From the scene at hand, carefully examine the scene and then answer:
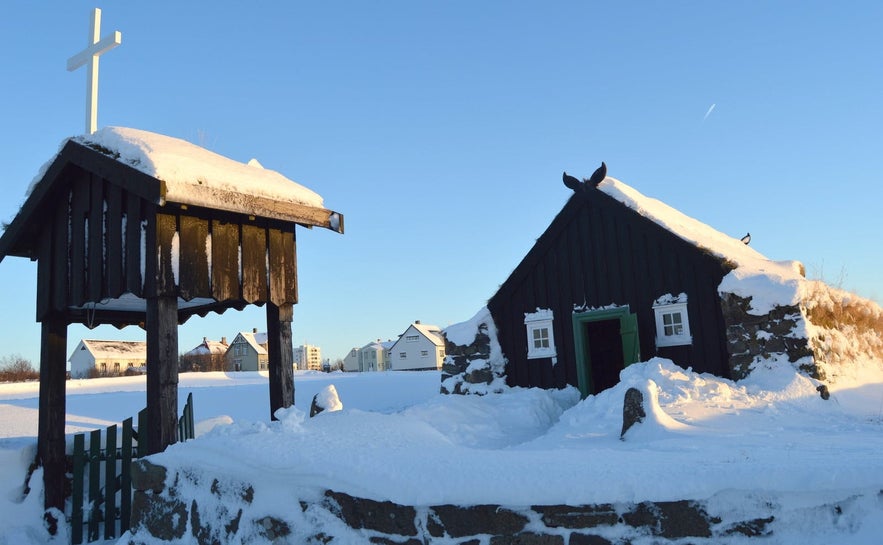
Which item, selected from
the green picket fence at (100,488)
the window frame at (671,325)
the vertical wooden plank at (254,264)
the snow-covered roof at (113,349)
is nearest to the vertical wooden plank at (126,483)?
the green picket fence at (100,488)

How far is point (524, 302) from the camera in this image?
1373 cm

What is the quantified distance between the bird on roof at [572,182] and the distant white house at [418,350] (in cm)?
4787

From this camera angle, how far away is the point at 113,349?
6188cm

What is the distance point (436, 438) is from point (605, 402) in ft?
15.5

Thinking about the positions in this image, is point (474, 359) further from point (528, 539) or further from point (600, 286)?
point (528, 539)

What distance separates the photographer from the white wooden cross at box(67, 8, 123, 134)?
8156 mm

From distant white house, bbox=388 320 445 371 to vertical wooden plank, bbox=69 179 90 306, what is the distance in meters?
53.4

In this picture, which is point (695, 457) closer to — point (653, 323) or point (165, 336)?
point (165, 336)

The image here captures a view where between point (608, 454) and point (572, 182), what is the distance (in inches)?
376

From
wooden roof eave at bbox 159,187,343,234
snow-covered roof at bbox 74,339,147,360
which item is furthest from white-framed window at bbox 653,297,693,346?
snow-covered roof at bbox 74,339,147,360

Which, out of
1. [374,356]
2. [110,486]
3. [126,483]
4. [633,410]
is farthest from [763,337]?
[374,356]

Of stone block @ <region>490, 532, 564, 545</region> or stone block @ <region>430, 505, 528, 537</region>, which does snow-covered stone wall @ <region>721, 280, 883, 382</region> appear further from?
stone block @ <region>430, 505, 528, 537</region>

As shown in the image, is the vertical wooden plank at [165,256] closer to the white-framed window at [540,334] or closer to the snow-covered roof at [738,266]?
the white-framed window at [540,334]

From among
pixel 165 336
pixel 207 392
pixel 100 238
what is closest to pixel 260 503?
pixel 165 336
